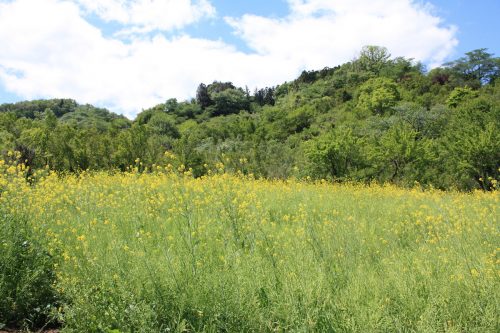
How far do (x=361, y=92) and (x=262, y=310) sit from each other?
56.6 m

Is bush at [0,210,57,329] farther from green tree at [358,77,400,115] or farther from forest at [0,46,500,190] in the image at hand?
green tree at [358,77,400,115]

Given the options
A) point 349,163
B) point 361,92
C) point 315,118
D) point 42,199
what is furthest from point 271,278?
point 361,92

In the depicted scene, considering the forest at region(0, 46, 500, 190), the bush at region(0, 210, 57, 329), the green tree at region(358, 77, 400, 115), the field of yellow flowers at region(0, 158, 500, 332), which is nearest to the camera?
the field of yellow flowers at region(0, 158, 500, 332)

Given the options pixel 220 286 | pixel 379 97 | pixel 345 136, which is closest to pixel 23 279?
pixel 220 286

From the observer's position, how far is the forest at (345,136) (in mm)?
21297

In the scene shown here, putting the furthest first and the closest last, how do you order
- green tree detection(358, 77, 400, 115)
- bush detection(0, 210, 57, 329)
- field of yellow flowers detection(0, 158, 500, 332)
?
green tree detection(358, 77, 400, 115) → bush detection(0, 210, 57, 329) → field of yellow flowers detection(0, 158, 500, 332)

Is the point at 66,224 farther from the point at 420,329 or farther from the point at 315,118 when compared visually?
the point at 315,118

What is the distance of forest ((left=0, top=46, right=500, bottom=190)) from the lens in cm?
2130

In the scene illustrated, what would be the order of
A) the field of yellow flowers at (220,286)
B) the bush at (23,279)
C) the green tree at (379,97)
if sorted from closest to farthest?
the field of yellow flowers at (220,286) < the bush at (23,279) < the green tree at (379,97)

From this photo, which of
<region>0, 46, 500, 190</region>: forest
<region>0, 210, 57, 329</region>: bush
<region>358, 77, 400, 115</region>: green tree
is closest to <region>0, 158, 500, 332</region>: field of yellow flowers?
<region>0, 210, 57, 329</region>: bush

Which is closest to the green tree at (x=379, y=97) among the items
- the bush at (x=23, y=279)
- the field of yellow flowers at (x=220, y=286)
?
the field of yellow flowers at (x=220, y=286)

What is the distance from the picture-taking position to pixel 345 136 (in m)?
22.0

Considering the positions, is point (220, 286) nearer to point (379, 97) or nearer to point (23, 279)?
point (23, 279)

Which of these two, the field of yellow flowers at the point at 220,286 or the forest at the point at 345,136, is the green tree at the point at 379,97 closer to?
the forest at the point at 345,136
